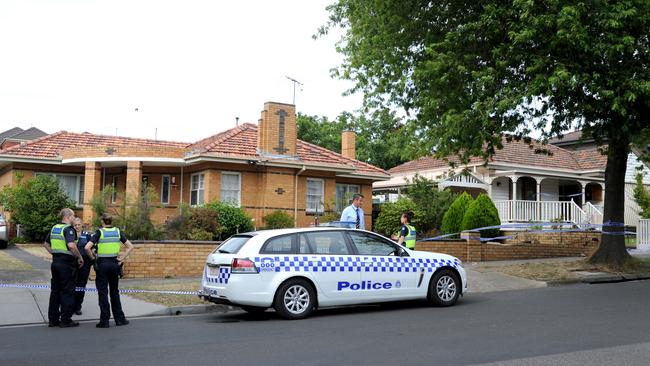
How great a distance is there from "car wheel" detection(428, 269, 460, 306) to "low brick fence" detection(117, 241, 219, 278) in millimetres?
6328

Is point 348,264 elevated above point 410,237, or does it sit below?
below

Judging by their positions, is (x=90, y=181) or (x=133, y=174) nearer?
(x=133, y=174)

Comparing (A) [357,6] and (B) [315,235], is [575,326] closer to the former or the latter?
(B) [315,235]

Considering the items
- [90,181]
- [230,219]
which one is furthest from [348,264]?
[90,181]

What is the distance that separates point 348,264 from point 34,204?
17405mm

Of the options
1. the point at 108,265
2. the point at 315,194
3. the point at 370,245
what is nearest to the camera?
the point at 108,265

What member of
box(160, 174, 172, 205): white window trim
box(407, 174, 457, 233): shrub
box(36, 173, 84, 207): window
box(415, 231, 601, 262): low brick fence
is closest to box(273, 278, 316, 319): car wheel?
box(415, 231, 601, 262): low brick fence

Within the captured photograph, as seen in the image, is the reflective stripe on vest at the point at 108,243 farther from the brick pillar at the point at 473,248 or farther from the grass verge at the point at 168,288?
the brick pillar at the point at 473,248

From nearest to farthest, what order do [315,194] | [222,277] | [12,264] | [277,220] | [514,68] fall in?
[222,277], [514,68], [12,264], [277,220], [315,194]

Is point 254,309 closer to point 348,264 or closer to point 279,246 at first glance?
point 279,246

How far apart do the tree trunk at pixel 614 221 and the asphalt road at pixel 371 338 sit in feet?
20.4

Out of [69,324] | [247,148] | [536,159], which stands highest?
[536,159]

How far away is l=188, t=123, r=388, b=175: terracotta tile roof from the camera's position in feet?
77.6

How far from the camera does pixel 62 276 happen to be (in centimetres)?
946
